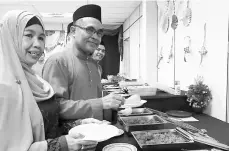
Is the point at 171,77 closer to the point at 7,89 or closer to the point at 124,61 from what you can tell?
the point at 7,89

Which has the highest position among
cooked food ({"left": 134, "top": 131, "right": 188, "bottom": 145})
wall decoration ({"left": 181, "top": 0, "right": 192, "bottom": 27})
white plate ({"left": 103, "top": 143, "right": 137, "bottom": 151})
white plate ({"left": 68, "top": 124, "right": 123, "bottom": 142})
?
wall decoration ({"left": 181, "top": 0, "right": 192, "bottom": 27})

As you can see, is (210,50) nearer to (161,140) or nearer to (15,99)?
(161,140)

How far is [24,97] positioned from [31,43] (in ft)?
0.79

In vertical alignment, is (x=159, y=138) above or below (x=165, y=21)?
below

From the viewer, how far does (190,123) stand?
1421 millimetres

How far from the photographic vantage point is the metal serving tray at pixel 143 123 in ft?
3.68

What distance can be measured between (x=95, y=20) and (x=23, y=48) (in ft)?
1.84

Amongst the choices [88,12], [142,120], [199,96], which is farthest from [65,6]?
[142,120]

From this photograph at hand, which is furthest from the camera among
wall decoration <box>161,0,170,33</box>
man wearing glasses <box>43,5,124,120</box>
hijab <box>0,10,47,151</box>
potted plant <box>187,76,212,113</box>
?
wall decoration <box>161,0,170,33</box>

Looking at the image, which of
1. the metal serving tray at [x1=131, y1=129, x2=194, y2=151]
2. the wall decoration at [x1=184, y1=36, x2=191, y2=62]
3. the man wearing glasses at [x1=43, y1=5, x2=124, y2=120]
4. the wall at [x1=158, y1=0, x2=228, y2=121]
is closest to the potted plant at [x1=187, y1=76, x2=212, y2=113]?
the wall at [x1=158, y1=0, x2=228, y2=121]

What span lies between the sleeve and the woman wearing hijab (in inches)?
4.5

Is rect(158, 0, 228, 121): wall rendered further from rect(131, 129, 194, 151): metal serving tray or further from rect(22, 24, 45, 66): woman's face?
rect(22, 24, 45, 66): woman's face

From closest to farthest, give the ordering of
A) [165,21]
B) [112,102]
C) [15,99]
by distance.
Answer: [15,99], [112,102], [165,21]

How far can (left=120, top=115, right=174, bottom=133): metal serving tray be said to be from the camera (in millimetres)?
1123
